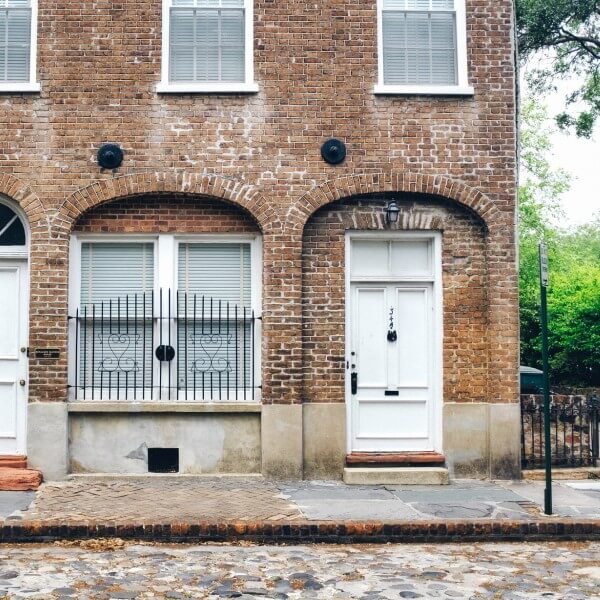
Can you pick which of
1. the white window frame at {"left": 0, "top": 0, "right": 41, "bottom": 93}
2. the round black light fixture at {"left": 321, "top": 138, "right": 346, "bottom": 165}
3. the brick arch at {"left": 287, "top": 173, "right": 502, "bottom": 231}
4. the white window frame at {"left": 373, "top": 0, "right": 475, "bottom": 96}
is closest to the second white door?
the brick arch at {"left": 287, "top": 173, "right": 502, "bottom": 231}

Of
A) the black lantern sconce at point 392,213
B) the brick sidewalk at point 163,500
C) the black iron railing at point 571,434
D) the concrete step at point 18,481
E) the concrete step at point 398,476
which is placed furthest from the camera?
the black iron railing at point 571,434

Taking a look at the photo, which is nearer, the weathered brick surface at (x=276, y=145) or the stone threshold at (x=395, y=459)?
the weathered brick surface at (x=276, y=145)

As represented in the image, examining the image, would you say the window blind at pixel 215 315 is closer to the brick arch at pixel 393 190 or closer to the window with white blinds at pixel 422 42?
the brick arch at pixel 393 190

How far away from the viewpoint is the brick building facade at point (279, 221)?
10781 mm

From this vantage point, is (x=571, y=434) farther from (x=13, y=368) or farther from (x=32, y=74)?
(x=32, y=74)

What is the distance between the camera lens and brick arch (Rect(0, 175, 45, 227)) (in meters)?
10.7

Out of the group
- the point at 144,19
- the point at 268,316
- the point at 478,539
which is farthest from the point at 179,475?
the point at 144,19

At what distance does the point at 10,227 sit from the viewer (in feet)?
36.4

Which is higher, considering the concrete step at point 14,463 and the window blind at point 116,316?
the window blind at point 116,316

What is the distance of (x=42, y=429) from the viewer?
10578mm

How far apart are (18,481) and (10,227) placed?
10.7ft

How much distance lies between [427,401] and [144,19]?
20.1ft

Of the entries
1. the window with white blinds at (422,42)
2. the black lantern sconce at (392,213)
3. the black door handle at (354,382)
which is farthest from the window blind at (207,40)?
the black door handle at (354,382)

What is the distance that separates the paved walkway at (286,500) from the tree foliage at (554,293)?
968cm
